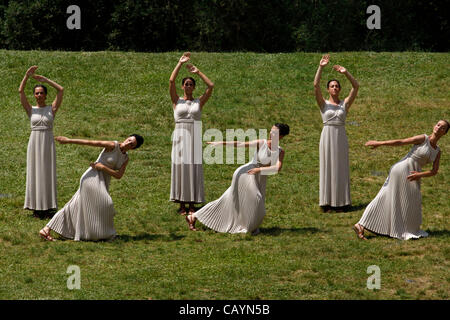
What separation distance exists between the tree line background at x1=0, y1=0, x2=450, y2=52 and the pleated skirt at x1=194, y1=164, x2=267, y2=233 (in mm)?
25952

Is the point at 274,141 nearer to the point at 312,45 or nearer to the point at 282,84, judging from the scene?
the point at 282,84

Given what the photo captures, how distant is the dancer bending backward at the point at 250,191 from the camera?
15.5m

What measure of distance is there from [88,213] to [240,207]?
274 cm

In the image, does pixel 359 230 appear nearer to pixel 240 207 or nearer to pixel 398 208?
pixel 398 208

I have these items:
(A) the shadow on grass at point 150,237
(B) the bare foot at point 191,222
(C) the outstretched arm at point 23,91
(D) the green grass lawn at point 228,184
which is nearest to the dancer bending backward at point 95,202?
(D) the green grass lawn at point 228,184

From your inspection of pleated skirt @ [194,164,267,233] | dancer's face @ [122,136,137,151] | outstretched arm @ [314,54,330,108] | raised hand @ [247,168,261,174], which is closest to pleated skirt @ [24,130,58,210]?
dancer's face @ [122,136,137,151]

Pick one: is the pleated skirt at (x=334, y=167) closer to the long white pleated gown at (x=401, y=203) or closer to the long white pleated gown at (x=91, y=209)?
the long white pleated gown at (x=401, y=203)

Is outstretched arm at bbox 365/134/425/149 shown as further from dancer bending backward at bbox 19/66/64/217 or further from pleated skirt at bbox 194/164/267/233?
dancer bending backward at bbox 19/66/64/217

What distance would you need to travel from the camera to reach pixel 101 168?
1489 centimetres

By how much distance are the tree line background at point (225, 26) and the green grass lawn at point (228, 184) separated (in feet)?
32.5

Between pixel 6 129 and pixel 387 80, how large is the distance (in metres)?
12.6

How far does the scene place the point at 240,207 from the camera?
1556 cm

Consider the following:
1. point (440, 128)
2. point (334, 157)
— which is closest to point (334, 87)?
point (334, 157)

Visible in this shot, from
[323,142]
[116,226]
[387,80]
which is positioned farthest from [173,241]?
[387,80]
